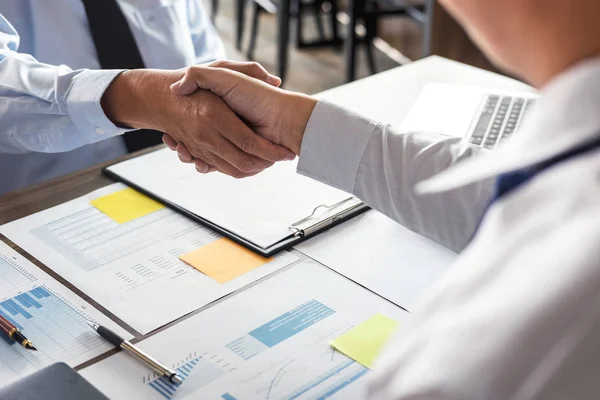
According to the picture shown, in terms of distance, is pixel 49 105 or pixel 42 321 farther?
pixel 49 105

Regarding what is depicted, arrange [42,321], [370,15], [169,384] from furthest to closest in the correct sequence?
[370,15]
[42,321]
[169,384]

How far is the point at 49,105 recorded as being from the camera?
55.9 inches

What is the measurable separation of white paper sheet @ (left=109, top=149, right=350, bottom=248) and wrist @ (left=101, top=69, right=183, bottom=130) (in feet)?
0.29

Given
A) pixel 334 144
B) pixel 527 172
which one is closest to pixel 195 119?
pixel 334 144

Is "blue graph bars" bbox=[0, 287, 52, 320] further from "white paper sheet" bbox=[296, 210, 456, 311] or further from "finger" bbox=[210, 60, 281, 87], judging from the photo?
"finger" bbox=[210, 60, 281, 87]

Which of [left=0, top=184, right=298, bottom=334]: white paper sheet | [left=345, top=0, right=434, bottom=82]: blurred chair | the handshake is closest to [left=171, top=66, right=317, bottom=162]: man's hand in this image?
the handshake

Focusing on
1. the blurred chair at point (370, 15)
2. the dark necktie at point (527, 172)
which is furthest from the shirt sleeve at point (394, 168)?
the blurred chair at point (370, 15)

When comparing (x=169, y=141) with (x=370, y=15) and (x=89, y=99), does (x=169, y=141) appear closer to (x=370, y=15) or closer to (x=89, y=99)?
(x=89, y=99)

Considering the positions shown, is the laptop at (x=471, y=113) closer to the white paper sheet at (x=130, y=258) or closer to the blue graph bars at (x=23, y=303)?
the white paper sheet at (x=130, y=258)

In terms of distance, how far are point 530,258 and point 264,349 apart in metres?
0.51

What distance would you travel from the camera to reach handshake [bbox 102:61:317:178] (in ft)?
4.18

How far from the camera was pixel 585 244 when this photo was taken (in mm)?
477

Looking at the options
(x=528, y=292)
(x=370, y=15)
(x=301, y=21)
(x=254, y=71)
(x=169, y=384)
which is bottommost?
(x=301, y=21)

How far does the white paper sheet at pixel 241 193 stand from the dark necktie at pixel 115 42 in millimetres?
243
